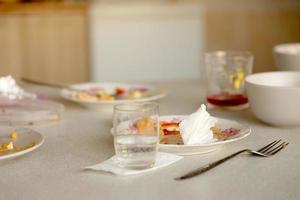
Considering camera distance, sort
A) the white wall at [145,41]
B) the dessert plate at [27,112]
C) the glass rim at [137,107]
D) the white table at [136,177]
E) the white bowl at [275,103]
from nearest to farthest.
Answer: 1. the white table at [136,177]
2. the glass rim at [137,107]
3. the white bowl at [275,103]
4. the dessert plate at [27,112]
5. the white wall at [145,41]

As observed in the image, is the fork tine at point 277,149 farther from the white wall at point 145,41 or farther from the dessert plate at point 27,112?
the white wall at point 145,41

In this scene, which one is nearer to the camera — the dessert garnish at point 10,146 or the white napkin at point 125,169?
the white napkin at point 125,169

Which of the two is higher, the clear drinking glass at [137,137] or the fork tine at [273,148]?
the clear drinking glass at [137,137]

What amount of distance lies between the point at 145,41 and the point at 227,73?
69.1 inches

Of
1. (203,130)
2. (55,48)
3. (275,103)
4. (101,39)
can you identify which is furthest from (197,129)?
(55,48)

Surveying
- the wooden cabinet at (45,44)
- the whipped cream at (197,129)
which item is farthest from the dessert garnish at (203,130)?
the wooden cabinet at (45,44)

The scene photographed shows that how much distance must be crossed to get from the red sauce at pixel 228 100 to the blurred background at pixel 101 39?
1.73 m

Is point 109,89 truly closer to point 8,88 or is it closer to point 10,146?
point 8,88

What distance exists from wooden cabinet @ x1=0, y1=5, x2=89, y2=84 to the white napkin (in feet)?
7.74

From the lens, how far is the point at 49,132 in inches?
55.2

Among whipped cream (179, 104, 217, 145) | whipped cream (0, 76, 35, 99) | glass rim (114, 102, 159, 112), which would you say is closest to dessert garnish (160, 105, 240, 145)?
whipped cream (179, 104, 217, 145)

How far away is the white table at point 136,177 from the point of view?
3.29 ft

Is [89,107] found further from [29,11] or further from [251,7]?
[251,7]

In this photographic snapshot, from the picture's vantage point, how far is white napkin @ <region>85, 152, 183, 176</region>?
1.08m
